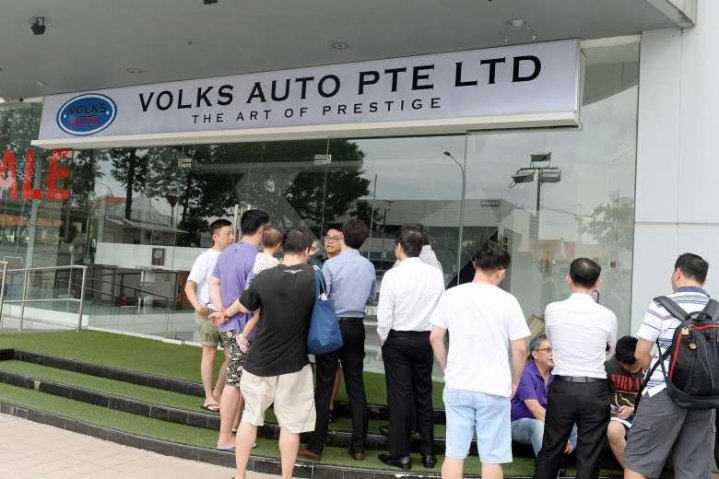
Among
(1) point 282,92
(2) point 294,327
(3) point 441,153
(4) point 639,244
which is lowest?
(2) point 294,327

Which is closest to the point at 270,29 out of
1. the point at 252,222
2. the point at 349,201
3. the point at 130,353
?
the point at 349,201

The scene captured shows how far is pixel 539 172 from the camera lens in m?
6.11

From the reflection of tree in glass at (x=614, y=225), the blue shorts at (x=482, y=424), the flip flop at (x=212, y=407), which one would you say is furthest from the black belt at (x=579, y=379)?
the flip flop at (x=212, y=407)

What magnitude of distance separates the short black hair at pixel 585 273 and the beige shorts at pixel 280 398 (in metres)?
1.79

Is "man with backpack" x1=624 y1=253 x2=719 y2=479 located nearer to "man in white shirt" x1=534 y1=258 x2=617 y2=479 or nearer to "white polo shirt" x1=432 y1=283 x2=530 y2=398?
"man in white shirt" x1=534 y1=258 x2=617 y2=479

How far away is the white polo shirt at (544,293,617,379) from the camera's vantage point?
10.9 feet

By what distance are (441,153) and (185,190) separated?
4089 mm

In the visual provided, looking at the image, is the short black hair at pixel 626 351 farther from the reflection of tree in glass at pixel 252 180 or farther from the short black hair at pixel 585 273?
the reflection of tree in glass at pixel 252 180

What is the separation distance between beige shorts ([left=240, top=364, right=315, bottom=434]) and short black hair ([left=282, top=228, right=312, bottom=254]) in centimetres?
76

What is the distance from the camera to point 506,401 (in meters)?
3.05

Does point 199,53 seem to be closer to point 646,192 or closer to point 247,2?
point 247,2

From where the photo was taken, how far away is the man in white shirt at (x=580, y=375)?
333 cm

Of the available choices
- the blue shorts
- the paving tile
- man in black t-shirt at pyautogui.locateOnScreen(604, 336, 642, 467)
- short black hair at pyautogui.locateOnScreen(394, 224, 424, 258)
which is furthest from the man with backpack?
the paving tile

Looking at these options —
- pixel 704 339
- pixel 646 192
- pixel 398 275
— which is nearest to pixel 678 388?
pixel 704 339
